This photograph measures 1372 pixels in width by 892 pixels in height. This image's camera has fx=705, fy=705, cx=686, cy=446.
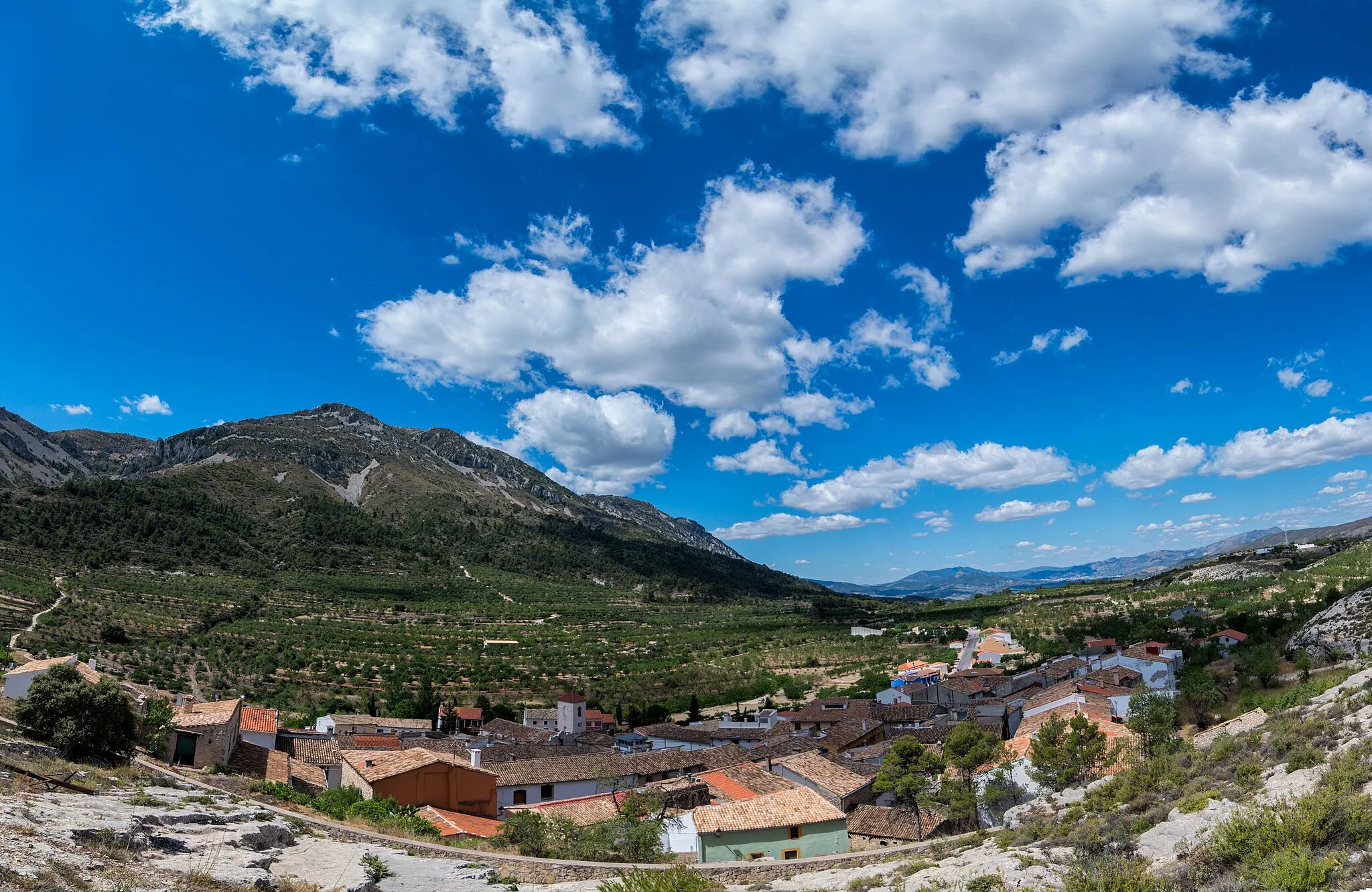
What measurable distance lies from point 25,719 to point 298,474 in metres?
159

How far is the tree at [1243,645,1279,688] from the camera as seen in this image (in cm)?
3053

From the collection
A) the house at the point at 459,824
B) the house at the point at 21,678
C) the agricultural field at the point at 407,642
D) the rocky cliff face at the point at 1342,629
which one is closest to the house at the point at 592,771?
the house at the point at 459,824

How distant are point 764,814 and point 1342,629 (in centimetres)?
2740

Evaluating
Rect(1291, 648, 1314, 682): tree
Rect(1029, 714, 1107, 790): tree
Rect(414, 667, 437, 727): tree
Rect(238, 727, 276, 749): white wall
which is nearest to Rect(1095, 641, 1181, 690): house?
Rect(1291, 648, 1314, 682): tree

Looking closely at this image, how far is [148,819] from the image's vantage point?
12.5 meters

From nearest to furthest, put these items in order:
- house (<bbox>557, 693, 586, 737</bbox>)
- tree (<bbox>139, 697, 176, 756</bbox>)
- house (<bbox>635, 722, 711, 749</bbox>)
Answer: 1. tree (<bbox>139, 697, 176, 756</bbox>)
2. house (<bbox>635, 722, 711, 749</bbox>)
3. house (<bbox>557, 693, 586, 737</bbox>)

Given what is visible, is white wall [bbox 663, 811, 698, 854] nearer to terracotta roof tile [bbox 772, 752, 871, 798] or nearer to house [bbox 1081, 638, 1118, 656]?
terracotta roof tile [bbox 772, 752, 871, 798]

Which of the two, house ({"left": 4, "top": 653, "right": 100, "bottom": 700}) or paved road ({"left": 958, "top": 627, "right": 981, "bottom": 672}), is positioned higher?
house ({"left": 4, "top": 653, "right": 100, "bottom": 700})

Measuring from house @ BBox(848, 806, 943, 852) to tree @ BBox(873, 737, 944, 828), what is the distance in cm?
26

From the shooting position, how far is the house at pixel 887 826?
2489 centimetres

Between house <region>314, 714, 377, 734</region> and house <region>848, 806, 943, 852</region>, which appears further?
house <region>314, 714, 377, 734</region>

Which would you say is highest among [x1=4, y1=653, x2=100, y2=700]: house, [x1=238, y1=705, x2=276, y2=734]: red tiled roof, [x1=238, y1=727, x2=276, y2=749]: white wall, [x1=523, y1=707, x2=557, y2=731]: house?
[x1=4, y1=653, x2=100, y2=700]: house

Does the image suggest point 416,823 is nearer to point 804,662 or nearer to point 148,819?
point 148,819

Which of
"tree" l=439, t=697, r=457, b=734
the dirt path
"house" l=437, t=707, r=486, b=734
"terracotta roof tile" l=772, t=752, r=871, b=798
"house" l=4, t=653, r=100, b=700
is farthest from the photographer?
"house" l=437, t=707, r=486, b=734
